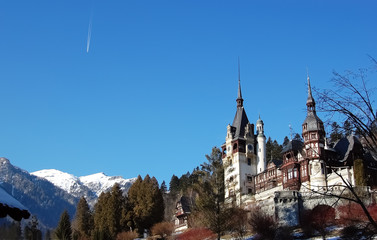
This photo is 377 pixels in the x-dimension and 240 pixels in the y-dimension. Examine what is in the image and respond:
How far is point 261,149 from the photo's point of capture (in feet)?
248

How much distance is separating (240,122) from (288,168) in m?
16.1

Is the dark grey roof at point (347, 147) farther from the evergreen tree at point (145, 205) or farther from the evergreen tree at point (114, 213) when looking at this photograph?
the evergreen tree at point (114, 213)

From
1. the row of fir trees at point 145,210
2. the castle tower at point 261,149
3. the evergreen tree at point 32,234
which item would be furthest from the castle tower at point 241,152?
the evergreen tree at point 32,234

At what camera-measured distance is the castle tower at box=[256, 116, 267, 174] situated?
74250mm

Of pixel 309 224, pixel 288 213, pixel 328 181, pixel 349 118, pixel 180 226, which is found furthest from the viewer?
pixel 180 226

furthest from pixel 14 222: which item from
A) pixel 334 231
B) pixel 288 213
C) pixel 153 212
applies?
pixel 153 212

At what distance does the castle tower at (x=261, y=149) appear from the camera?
244ft

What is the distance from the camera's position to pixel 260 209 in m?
54.4

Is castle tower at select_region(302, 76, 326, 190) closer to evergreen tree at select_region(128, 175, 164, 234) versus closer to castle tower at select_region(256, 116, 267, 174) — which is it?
castle tower at select_region(256, 116, 267, 174)

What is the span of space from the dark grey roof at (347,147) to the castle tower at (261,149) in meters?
13.2

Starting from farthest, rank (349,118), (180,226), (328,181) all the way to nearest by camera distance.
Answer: (180,226) → (328,181) → (349,118)

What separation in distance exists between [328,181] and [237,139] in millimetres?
18104

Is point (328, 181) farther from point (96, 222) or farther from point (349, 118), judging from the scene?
point (349, 118)

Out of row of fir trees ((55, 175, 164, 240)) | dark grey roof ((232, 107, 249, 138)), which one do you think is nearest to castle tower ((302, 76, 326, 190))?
dark grey roof ((232, 107, 249, 138))
